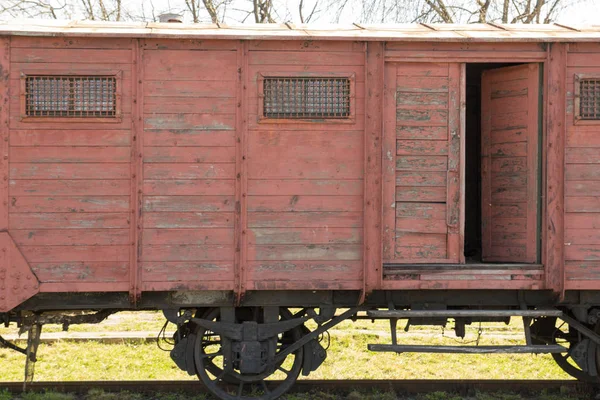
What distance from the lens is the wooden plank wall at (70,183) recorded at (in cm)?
537

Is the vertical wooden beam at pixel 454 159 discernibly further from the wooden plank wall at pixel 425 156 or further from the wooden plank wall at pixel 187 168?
the wooden plank wall at pixel 187 168

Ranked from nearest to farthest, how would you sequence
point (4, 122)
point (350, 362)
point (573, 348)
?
point (4, 122) < point (573, 348) < point (350, 362)

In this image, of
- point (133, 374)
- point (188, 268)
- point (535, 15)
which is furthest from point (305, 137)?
point (535, 15)

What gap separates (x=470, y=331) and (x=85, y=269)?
18.7ft

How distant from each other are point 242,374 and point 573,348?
321 cm

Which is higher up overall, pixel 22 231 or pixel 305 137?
pixel 305 137

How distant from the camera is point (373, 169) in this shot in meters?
5.57

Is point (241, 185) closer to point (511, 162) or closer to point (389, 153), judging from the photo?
point (389, 153)

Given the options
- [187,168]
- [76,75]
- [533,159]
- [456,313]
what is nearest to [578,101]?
[533,159]

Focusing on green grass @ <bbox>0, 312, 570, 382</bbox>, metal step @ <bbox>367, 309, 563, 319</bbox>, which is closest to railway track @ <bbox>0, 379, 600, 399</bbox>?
green grass @ <bbox>0, 312, 570, 382</bbox>

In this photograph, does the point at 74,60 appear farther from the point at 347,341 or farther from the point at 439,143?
the point at 347,341

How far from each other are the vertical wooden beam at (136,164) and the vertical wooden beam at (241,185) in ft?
2.76

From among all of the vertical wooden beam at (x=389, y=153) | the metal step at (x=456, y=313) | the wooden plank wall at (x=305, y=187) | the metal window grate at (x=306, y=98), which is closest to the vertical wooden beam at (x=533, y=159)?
the metal step at (x=456, y=313)

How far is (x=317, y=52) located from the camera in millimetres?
5602
